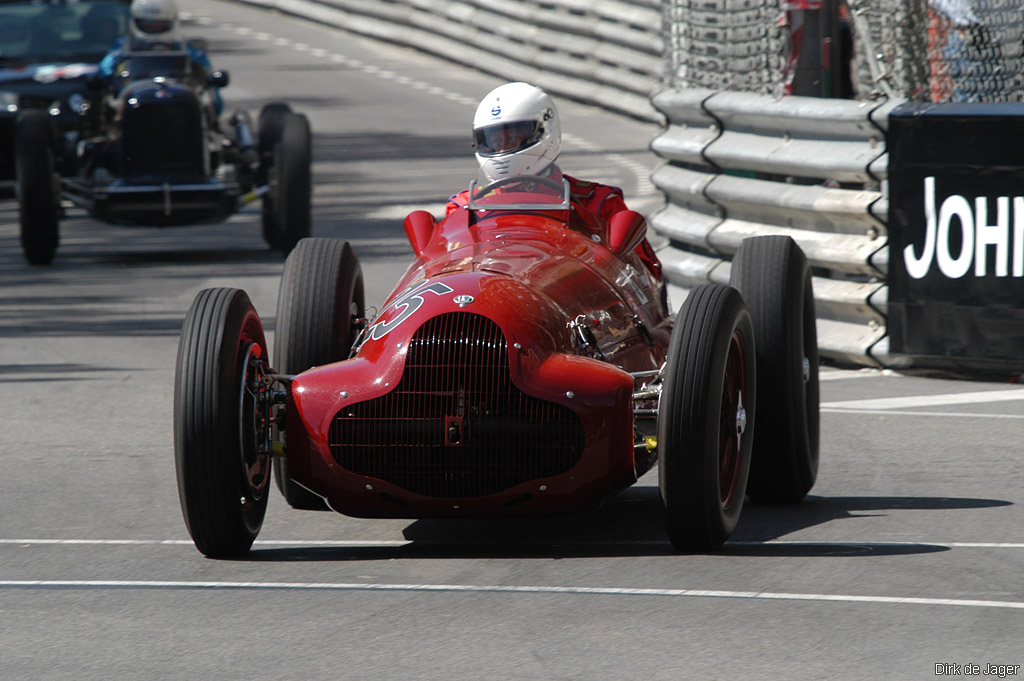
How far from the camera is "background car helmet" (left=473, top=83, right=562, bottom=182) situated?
7.73 m

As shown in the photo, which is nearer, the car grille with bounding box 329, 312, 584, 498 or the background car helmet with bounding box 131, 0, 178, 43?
the car grille with bounding box 329, 312, 584, 498

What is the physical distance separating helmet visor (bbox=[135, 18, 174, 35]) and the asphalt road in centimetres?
596

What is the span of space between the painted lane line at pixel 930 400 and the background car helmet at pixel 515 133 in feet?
7.56

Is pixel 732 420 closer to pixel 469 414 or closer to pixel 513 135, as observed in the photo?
pixel 469 414

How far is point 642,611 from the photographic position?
5.42 m

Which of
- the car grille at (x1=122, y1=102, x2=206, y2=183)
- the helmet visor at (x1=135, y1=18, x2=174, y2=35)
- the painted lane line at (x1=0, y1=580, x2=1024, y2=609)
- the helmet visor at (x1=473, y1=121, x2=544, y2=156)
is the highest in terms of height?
the helmet visor at (x1=473, y1=121, x2=544, y2=156)

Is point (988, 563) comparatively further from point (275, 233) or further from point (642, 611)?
point (275, 233)

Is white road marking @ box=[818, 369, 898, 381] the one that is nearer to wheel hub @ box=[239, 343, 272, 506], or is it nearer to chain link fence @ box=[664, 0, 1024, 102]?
chain link fence @ box=[664, 0, 1024, 102]

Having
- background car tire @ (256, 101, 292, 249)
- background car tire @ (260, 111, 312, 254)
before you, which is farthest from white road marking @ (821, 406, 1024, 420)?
background car tire @ (256, 101, 292, 249)

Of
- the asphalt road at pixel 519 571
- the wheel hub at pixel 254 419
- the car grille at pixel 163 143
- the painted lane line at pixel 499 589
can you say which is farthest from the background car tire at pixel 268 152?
the painted lane line at pixel 499 589

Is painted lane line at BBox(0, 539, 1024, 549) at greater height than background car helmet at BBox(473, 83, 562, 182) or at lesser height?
lesser

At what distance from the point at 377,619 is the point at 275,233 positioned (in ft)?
32.9

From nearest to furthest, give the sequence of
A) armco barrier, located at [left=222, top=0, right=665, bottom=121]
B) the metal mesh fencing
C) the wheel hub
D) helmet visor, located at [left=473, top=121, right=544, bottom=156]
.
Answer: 1. the wheel hub
2. helmet visor, located at [left=473, top=121, right=544, bottom=156]
3. the metal mesh fencing
4. armco barrier, located at [left=222, top=0, right=665, bottom=121]

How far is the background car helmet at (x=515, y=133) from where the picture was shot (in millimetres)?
7734
